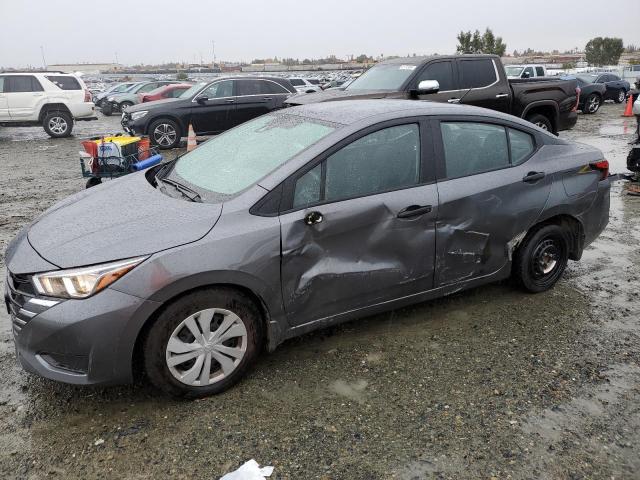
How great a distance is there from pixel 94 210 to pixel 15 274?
0.65 metres

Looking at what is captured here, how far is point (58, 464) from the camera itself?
2578mm

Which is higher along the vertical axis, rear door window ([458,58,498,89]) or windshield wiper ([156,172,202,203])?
rear door window ([458,58,498,89])

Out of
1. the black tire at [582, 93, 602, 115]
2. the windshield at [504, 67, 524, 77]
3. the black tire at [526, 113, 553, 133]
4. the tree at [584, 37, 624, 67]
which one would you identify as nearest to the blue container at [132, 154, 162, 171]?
the black tire at [526, 113, 553, 133]

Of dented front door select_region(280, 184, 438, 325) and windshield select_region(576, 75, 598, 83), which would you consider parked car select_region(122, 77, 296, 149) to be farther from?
windshield select_region(576, 75, 598, 83)

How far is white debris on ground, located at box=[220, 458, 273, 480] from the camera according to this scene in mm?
2465

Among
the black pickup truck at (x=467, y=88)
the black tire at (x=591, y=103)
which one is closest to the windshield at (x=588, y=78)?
the black tire at (x=591, y=103)

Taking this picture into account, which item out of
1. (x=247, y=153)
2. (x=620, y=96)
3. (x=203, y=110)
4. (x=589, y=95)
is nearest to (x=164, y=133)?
(x=203, y=110)

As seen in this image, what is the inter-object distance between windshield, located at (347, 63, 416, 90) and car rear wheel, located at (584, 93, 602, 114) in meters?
13.9

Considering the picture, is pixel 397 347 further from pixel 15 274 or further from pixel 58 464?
pixel 15 274

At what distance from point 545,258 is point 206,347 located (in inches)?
111

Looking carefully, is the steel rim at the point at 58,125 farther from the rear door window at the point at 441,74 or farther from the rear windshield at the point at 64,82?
the rear door window at the point at 441,74

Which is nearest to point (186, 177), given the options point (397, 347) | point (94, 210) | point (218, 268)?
point (94, 210)

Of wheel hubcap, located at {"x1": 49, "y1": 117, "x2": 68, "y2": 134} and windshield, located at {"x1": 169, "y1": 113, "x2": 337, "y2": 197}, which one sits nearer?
windshield, located at {"x1": 169, "y1": 113, "x2": 337, "y2": 197}

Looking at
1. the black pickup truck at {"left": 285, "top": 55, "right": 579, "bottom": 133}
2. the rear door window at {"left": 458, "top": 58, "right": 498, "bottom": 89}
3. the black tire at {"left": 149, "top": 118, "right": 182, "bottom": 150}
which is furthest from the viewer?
the black tire at {"left": 149, "top": 118, "right": 182, "bottom": 150}
